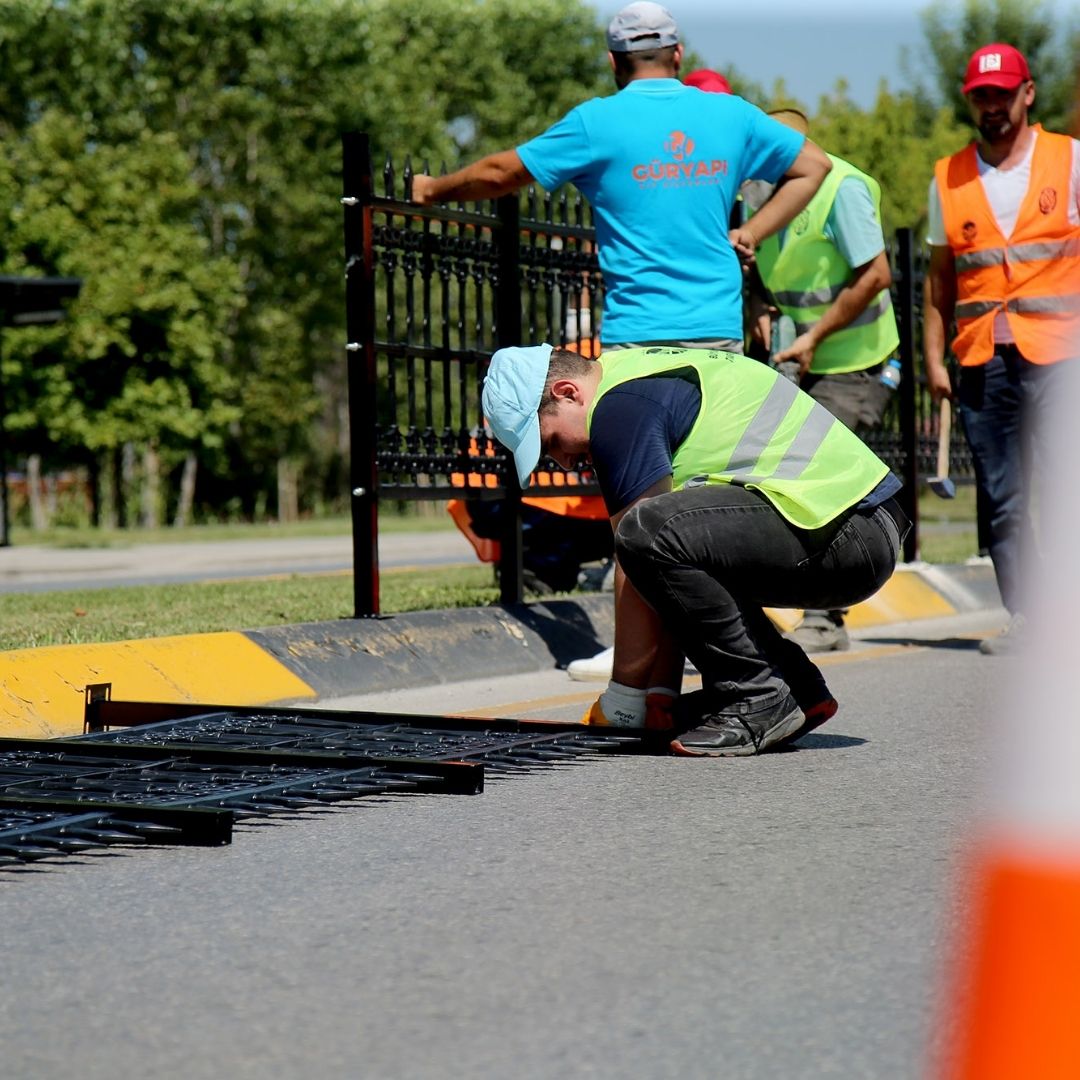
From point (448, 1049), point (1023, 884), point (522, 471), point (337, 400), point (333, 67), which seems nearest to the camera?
point (1023, 884)

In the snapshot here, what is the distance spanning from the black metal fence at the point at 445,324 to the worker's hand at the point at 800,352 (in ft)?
3.88

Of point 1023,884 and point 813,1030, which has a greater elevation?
point 1023,884

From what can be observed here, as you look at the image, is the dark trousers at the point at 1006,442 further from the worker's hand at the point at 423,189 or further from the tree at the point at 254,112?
the tree at the point at 254,112

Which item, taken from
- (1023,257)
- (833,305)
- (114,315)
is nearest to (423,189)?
(833,305)

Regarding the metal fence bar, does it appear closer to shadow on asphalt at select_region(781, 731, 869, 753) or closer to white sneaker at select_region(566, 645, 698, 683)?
white sneaker at select_region(566, 645, 698, 683)

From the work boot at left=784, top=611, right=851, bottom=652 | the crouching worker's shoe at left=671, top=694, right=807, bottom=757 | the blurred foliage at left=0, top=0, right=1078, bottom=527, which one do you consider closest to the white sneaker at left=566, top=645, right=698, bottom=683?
the work boot at left=784, top=611, right=851, bottom=652

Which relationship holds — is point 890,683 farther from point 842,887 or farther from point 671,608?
point 842,887

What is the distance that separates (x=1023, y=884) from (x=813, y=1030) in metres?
1.29

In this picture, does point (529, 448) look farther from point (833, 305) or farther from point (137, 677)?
point (833, 305)

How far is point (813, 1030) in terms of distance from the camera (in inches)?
103

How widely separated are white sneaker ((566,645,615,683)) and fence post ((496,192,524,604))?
97 cm

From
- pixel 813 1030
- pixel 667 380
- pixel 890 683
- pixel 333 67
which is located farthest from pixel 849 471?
pixel 333 67

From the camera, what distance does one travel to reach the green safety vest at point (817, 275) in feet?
26.3

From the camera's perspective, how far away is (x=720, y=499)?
17.0ft
